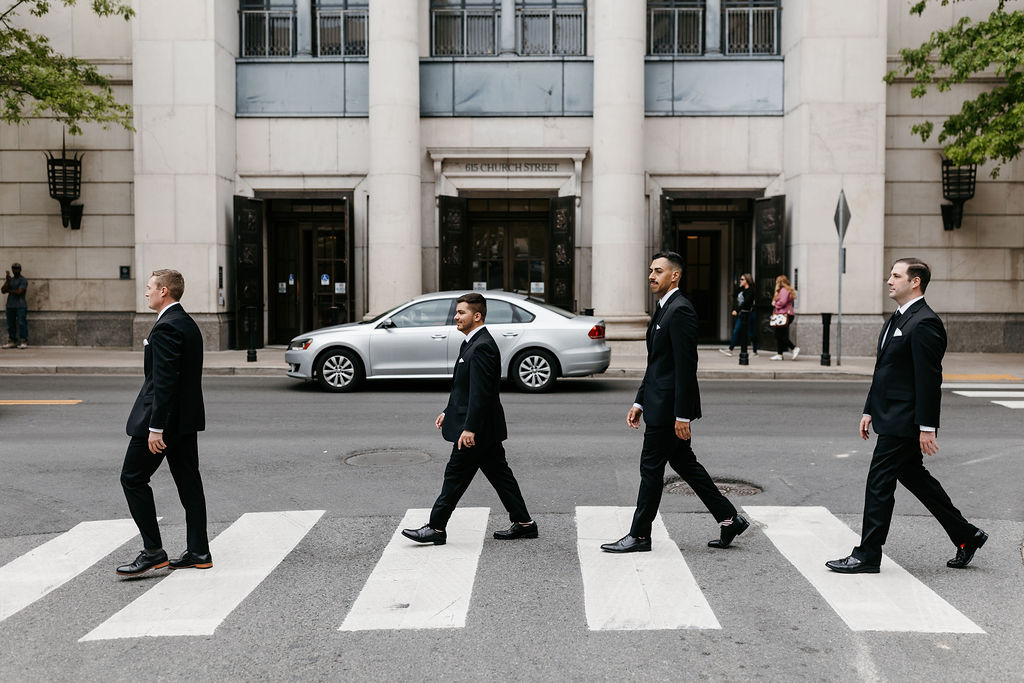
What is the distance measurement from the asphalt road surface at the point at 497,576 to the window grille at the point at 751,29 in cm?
1404

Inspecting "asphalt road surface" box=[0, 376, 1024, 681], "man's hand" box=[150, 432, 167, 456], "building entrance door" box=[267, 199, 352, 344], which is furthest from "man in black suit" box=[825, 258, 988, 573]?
"building entrance door" box=[267, 199, 352, 344]

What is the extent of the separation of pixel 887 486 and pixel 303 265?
19474mm

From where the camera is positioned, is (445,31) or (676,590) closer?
(676,590)

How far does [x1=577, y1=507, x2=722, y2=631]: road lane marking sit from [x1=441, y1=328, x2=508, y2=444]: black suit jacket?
0.96 meters

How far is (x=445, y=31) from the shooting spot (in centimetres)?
2238

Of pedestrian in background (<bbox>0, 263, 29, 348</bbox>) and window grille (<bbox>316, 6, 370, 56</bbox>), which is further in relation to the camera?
window grille (<bbox>316, 6, 370, 56</bbox>)

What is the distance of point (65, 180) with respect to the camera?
2155 cm

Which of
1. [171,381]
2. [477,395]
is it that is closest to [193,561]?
[171,381]

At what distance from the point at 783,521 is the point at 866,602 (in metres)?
1.78

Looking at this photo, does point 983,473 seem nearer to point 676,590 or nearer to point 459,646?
point 676,590

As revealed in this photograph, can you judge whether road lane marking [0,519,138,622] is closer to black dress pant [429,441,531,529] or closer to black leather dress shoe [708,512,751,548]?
black dress pant [429,441,531,529]

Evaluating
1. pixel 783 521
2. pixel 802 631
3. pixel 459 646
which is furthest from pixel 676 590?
pixel 783 521

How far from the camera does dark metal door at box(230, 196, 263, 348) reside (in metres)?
21.4

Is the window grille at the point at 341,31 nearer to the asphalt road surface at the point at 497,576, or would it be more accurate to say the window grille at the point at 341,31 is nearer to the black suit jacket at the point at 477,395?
the asphalt road surface at the point at 497,576
